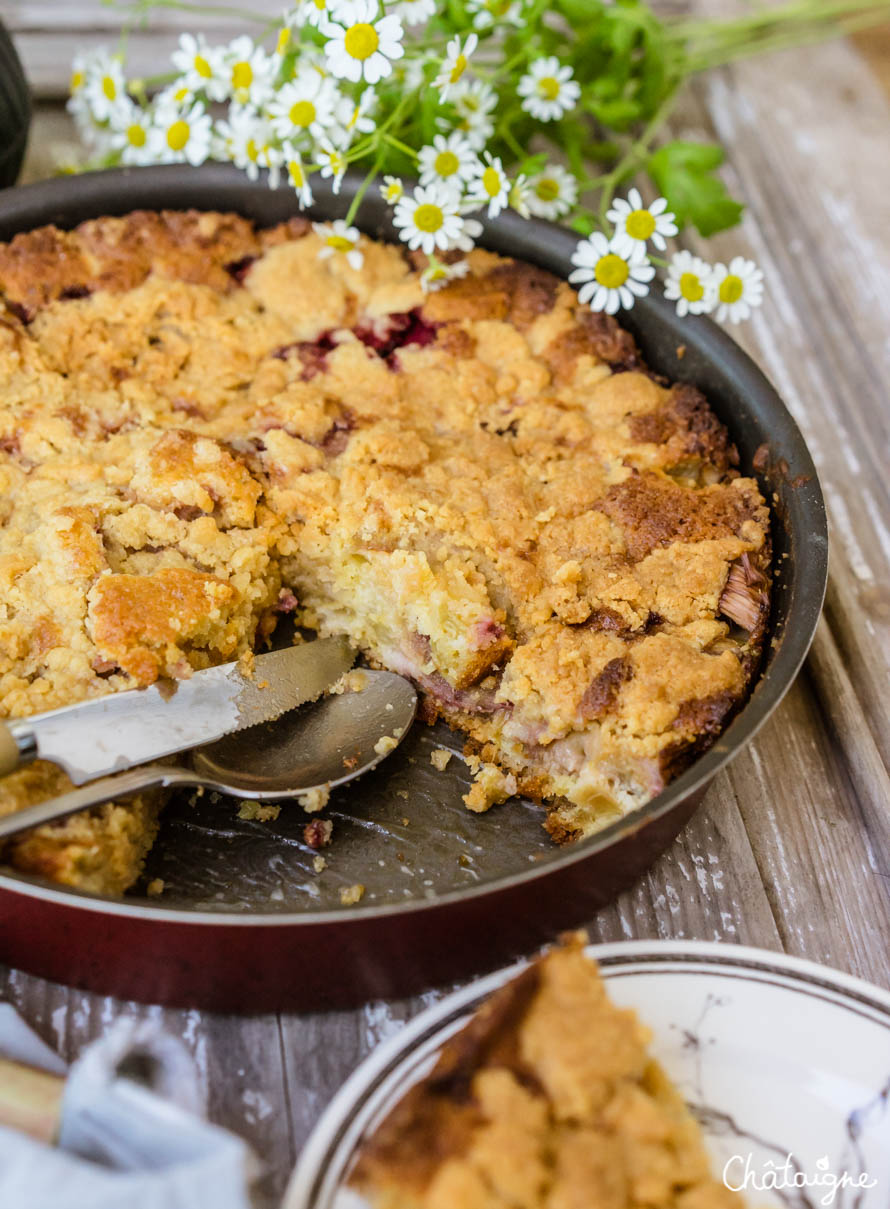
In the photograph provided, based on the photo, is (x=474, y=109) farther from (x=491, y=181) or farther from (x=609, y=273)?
(x=609, y=273)

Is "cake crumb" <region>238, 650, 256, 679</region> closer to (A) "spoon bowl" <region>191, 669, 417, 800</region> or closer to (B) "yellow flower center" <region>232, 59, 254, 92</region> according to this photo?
(A) "spoon bowl" <region>191, 669, 417, 800</region>

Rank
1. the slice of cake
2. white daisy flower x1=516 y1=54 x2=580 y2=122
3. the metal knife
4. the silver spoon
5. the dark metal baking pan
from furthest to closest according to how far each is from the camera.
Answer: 1. white daisy flower x1=516 y1=54 x2=580 y2=122
2. the silver spoon
3. the metal knife
4. the dark metal baking pan
5. the slice of cake

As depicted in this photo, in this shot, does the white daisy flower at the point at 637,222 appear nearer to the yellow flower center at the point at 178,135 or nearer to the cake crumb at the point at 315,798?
the yellow flower center at the point at 178,135

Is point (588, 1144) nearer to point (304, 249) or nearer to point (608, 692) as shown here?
point (608, 692)

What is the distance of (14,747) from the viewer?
1643 mm

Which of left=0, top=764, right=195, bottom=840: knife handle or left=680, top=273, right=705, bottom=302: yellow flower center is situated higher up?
left=680, top=273, right=705, bottom=302: yellow flower center

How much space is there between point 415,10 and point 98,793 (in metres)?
1.85

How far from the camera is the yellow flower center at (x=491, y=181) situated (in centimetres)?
236

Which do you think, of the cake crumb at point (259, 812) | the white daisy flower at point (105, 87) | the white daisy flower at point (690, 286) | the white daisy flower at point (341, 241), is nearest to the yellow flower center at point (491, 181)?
the white daisy flower at point (341, 241)

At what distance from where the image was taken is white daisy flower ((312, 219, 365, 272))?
8.08ft

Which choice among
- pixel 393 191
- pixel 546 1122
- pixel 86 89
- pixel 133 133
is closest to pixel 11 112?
pixel 86 89

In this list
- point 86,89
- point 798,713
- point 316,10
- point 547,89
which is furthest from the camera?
point 86,89

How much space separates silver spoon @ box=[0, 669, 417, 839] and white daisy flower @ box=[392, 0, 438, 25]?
148 centimetres

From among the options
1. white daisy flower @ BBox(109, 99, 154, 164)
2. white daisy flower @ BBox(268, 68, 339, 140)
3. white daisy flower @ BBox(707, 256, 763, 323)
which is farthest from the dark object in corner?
white daisy flower @ BBox(707, 256, 763, 323)
